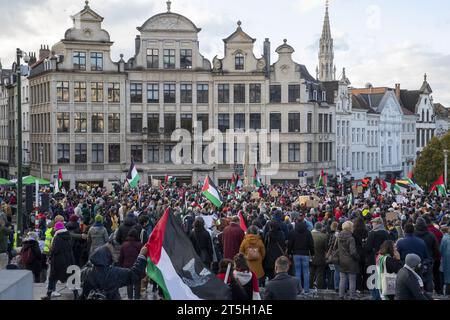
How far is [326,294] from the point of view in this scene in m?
15.6

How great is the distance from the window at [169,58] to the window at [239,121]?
6.23 meters

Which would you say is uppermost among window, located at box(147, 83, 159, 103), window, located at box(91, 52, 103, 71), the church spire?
the church spire

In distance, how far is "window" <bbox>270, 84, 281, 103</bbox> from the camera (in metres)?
57.8

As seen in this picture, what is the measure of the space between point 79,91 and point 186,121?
825 cm

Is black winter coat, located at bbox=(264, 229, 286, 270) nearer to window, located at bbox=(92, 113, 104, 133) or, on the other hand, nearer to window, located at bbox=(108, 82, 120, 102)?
window, located at bbox=(108, 82, 120, 102)

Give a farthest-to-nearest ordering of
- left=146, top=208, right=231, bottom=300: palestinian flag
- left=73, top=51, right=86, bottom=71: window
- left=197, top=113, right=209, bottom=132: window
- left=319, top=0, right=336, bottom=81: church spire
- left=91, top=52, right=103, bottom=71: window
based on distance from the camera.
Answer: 1. left=319, top=0, right=336, bottom=81: church spire
2. left=197, top=113, right=209, bottom=132: window
3. left=91, top=52, right=103, bottom=71: window
4. left=73, top=51, right=86, bottom=71: window
5. left=146, top=208, right=231, bottom=300: palestinian flag

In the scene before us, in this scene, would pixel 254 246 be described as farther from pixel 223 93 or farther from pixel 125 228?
pixel 223 93

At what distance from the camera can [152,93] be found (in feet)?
185

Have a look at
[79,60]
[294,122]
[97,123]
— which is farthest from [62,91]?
[294,122]

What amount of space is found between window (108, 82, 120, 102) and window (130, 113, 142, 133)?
5.97ft

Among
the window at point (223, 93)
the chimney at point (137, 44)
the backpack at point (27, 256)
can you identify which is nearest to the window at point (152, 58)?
the chimney at point (137, 44)

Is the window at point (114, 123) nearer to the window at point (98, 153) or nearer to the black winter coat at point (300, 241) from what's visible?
the window at point (98, 153)

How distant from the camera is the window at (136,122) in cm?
5669

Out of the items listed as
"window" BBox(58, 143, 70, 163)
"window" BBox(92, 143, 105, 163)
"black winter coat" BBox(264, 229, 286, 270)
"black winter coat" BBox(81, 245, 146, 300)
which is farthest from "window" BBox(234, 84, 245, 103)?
"black winter coat" BBox(81, 245, 146, 300)
